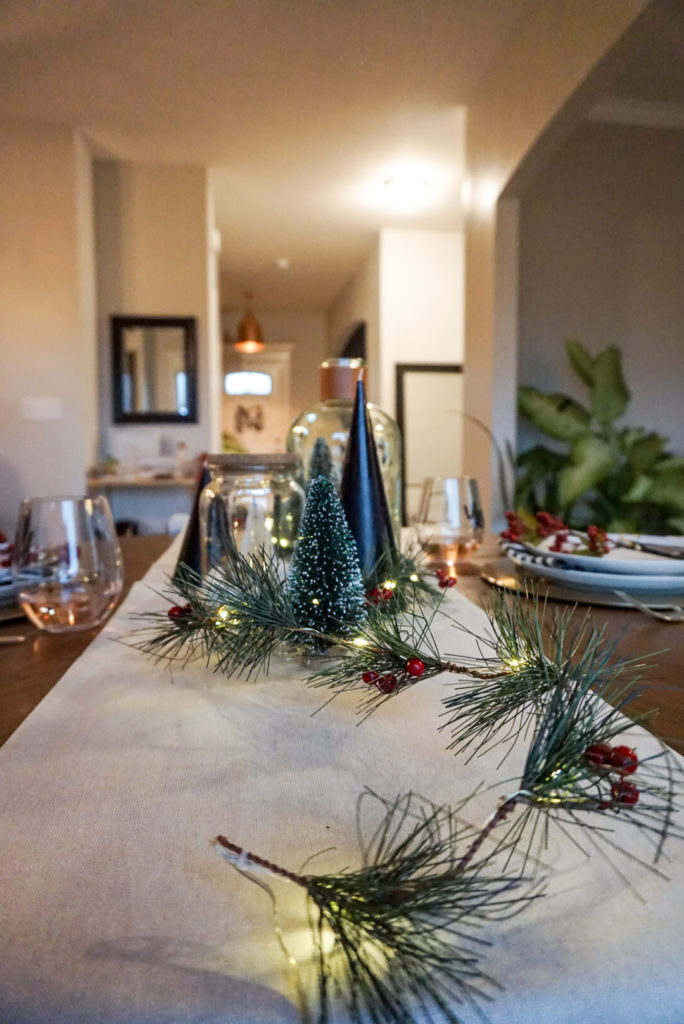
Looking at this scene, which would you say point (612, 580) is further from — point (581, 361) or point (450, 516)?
point (581, 361)

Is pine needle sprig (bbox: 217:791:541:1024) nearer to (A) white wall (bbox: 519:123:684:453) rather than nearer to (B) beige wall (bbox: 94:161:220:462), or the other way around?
(A) white wall (bbox: 519:123:684:453)

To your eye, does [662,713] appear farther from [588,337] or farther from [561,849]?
[588,337]

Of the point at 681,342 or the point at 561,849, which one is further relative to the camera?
the point at 681,342

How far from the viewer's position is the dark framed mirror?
373 cm

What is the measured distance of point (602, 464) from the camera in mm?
2574

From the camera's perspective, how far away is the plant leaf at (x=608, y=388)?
2680 millimetres

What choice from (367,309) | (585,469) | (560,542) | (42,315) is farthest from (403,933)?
(367,309)

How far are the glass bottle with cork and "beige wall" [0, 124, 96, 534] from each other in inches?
109

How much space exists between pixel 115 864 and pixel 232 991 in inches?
3.2

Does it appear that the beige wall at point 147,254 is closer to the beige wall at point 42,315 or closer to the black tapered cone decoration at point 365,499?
the beige wall at point 42,315

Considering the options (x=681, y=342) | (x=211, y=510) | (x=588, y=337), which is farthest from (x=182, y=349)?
(x=211, y=510)

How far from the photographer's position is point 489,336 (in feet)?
9.27

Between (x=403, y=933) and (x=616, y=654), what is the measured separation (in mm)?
389

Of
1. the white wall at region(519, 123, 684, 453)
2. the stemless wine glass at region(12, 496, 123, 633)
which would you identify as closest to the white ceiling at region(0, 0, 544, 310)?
the white wall at region(519, 123, 684, 453)
